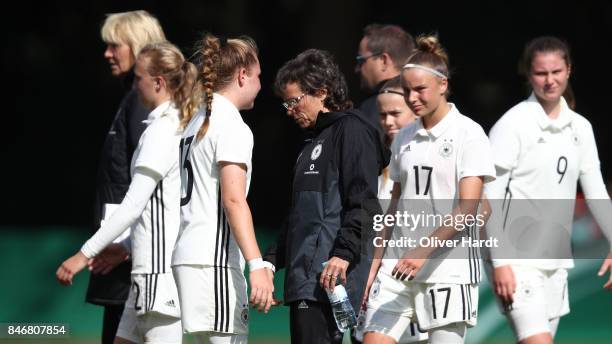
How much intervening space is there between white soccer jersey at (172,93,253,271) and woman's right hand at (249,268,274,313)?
0.75ft

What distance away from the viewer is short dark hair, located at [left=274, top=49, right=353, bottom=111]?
5543 mm

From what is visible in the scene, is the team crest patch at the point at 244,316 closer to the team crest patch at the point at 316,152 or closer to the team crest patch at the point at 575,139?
the team crest patch at the point at 316,152

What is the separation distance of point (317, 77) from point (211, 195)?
0.79 m

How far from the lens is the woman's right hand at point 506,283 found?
619 centimetres

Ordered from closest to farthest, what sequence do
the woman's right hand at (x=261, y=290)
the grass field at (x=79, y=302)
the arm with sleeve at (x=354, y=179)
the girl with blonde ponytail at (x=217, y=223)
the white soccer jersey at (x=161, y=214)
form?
the woman's right hand at (x=261, y=290)
the girl with blonde ponytail at (x=217, y=223)
the arm with sleeve at (x=354, y=179)
the white soccer jersey at (x=161, y=214)
the grass field at (x=79, y=302)

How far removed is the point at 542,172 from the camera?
252 inches

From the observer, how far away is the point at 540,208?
6445 millimetres

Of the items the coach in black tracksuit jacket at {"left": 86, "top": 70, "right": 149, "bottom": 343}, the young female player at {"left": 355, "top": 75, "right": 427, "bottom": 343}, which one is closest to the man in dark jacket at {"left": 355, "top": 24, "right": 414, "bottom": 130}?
the young female player at {"left": 355, "top": 75, "right": 427, "bottom": 343}

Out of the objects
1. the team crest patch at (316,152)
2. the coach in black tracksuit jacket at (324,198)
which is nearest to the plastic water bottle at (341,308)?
the coach in black tracksuit jacket at (324,198)

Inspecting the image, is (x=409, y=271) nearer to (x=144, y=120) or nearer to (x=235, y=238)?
(x=235, y=238)

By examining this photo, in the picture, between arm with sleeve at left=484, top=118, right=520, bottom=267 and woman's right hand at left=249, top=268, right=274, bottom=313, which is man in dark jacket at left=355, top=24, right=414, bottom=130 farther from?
woman's right hand at left=249, top=268, right=274, bottom=313

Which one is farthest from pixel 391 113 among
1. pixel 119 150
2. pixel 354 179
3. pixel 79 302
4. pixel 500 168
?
pixel 79 302

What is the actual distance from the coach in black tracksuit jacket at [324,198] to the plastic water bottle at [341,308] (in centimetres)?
5

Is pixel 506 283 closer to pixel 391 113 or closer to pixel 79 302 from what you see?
pixel 391 113
